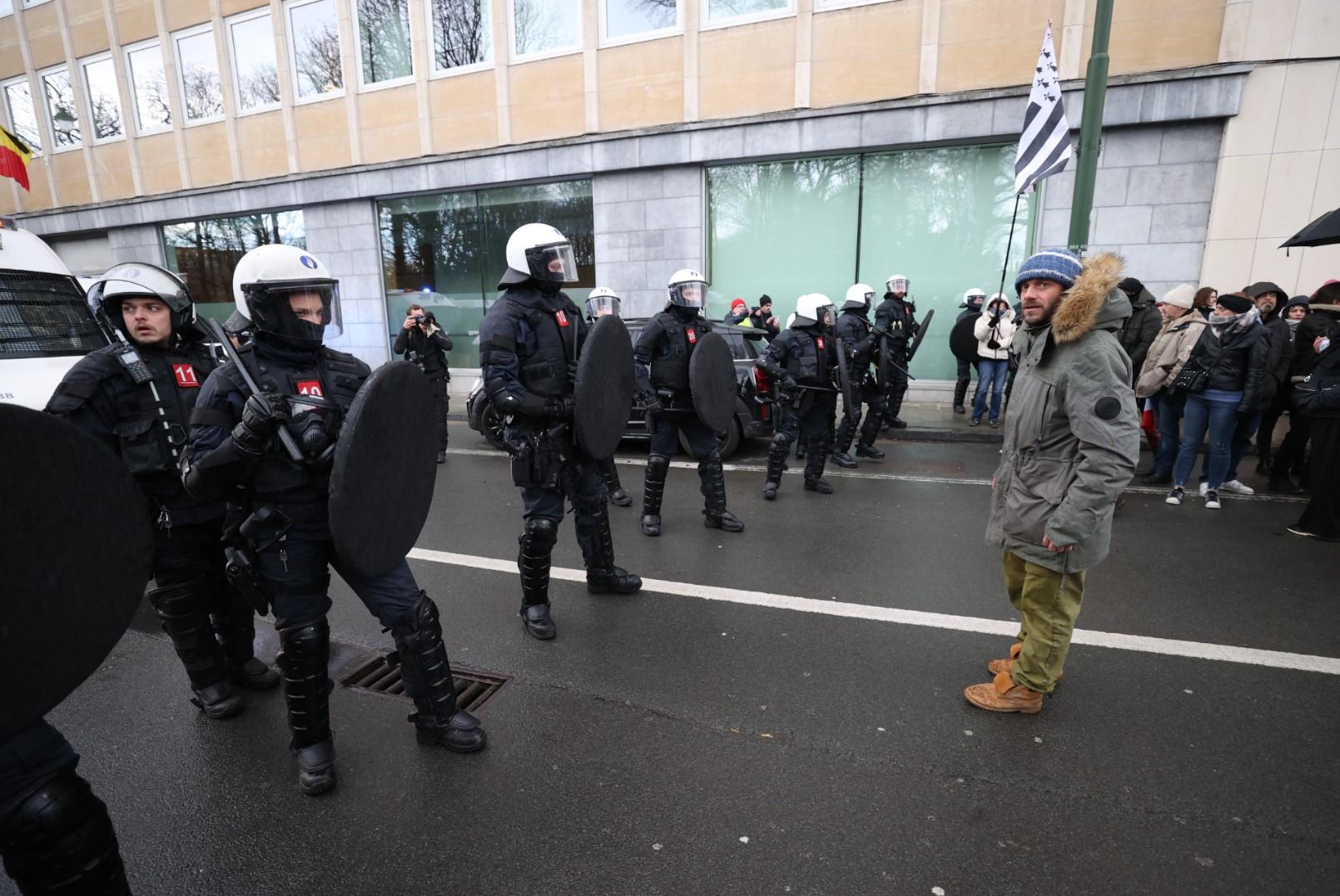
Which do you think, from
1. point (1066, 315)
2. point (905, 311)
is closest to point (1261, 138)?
point (905, 311)


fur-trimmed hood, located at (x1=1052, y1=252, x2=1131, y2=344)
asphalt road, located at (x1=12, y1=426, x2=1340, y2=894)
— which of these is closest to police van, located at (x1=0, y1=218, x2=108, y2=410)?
asphalt road, located at (x1=12, y1=426, x2=1340, y2=894)

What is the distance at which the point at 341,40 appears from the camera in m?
14.2

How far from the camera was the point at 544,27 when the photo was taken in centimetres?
1290

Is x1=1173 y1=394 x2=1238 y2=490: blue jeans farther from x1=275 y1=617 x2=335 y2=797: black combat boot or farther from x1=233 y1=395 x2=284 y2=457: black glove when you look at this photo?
x1=233 y1=395 x2=284 y2=457: black glove

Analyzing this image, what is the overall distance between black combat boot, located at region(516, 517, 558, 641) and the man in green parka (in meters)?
2.12

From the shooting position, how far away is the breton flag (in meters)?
7.30

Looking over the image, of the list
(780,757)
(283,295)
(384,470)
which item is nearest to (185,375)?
Result: (283,295)

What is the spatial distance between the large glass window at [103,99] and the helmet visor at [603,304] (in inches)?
656

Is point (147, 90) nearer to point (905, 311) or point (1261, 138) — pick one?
point (905, 311)

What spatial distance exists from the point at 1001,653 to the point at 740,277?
1001 cm

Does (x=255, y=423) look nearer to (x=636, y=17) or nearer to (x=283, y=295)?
(x=283, y=295)

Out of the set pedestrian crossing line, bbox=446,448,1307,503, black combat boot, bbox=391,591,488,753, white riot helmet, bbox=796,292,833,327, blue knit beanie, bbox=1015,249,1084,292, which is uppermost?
blue knit beanie, bbox=1015,249,1084,292

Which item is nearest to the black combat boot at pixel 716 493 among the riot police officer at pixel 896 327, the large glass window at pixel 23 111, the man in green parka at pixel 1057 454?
the man in green parka at pixel 1057 454

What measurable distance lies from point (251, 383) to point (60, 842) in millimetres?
1333
